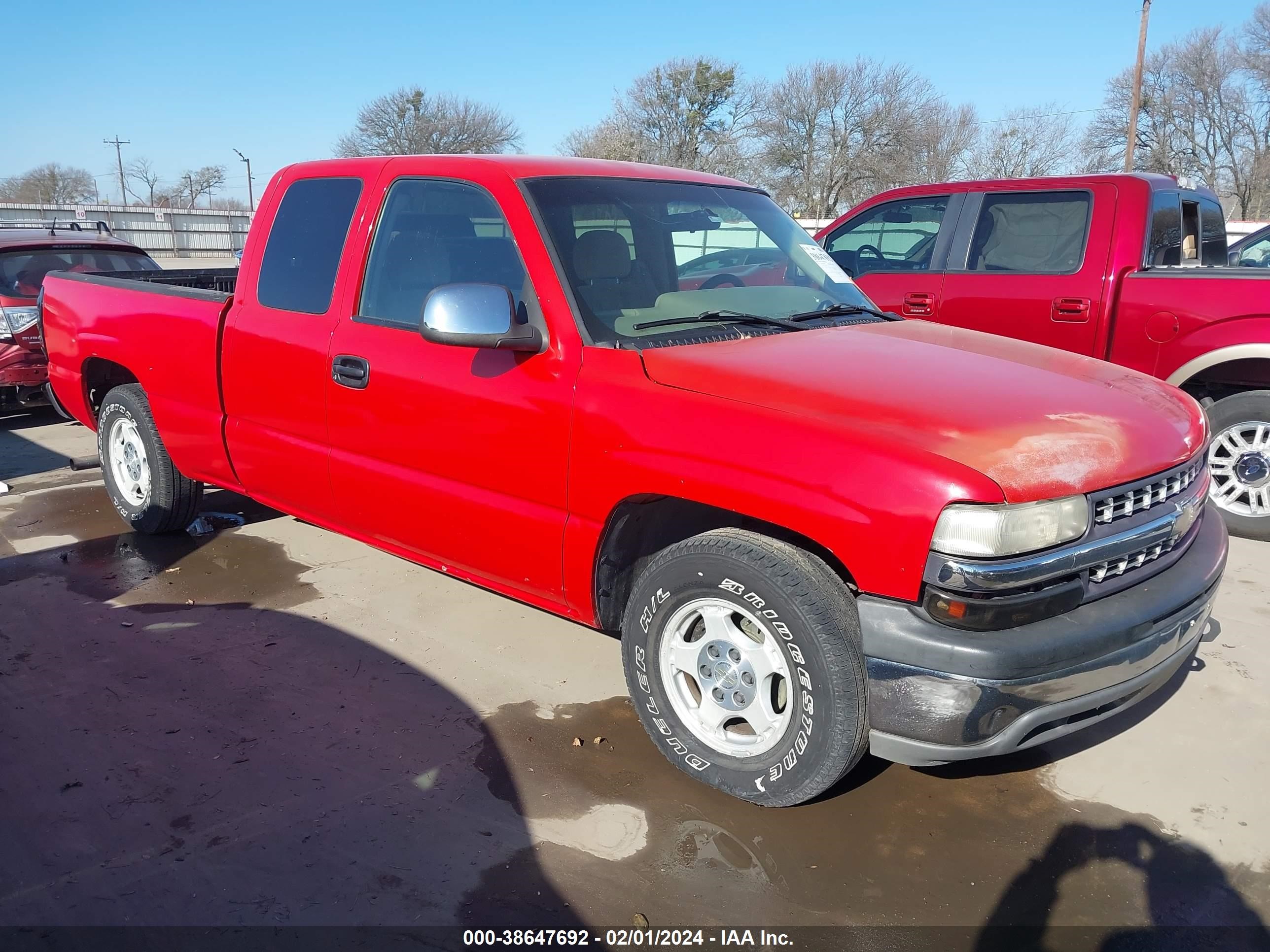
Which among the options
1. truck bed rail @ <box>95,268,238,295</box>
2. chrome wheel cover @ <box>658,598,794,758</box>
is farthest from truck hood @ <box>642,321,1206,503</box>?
truck bed rail @ <box>95,268,238,295</box>

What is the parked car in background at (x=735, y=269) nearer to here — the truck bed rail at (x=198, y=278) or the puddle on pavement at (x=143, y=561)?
the puddle on pavement at (x=143, y=561)

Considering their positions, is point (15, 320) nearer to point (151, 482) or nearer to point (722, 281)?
point (151, 482)

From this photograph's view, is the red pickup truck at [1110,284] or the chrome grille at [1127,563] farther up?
the red pickup truck at [1110,284]

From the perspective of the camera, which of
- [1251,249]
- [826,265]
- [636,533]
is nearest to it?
[636,533]

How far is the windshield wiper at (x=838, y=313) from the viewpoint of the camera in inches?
143

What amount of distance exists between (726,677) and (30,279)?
7818 millimetres

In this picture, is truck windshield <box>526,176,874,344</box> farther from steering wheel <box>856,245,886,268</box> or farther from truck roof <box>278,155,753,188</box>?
steering wheel <box>856,245,886,268</box>

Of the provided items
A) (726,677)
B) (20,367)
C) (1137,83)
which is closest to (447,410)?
(726,677)

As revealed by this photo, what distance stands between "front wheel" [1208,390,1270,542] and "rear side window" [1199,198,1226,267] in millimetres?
1651

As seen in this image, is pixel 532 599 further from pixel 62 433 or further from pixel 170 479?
pixel 62 433

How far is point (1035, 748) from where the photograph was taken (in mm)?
3404

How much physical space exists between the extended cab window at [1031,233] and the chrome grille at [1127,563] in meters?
3.49

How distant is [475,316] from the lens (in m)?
3.13

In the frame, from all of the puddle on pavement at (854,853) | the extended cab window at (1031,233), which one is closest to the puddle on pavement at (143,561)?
the puddle on pavement at (854,853)
